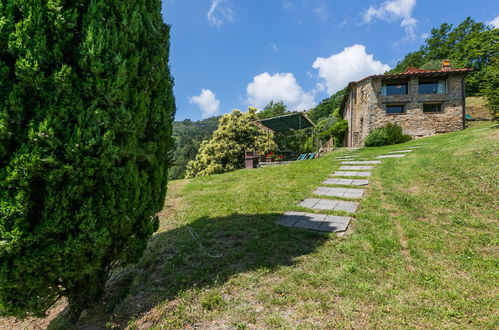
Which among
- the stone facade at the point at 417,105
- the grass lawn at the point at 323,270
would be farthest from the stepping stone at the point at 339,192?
the stone facade at the point at 417,105

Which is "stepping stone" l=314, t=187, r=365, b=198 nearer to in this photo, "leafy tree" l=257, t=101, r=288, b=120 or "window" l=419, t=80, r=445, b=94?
"window" l=419, t=80, r=445, b=94

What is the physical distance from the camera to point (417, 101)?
1806 centimetres

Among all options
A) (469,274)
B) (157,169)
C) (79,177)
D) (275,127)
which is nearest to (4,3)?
(79,177)

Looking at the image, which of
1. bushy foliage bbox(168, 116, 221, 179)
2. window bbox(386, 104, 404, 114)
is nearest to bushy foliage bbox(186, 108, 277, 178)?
bushy foliage bbox(168, 116, 221, 179)

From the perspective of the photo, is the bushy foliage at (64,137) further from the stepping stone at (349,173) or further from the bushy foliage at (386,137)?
the bushy foliage at (386,137)

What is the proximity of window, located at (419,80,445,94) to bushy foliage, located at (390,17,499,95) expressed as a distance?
42.6ft

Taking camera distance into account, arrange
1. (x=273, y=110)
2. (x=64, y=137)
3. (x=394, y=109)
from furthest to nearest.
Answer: (x=273, y=110) < (x=394, y=109) < (x=64, y=137)

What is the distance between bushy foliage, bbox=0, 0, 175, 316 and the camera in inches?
66.8

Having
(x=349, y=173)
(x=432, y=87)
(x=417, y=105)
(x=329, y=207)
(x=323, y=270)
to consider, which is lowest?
(x=323, y=270)

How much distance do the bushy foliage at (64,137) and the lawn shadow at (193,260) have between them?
0.52 metres

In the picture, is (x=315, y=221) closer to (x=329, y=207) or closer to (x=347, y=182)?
(x=329, y=207)

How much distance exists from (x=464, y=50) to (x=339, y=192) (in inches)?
1855

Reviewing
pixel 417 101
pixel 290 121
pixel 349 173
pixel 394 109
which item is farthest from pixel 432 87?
pixel 349 173

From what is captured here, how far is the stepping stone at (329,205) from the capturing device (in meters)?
4.58
